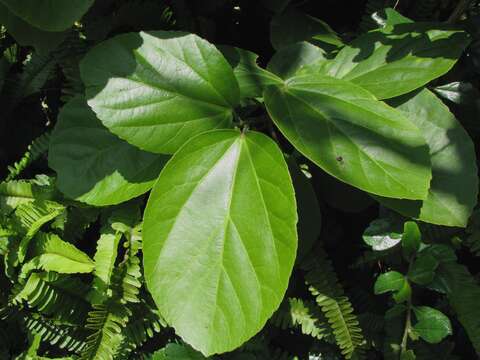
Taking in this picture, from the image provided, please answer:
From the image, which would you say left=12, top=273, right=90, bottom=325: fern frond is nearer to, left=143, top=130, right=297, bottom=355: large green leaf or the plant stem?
left=143, top=130, right=297, bottom=355: large green leaf

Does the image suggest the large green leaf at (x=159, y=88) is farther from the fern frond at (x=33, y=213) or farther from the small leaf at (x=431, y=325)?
the small leaf at (x=431, y=325)

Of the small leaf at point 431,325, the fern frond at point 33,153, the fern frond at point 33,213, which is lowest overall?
the small leaf at point 431,325

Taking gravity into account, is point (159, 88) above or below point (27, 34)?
below

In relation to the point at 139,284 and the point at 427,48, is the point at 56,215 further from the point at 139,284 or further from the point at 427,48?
the point at 427,48

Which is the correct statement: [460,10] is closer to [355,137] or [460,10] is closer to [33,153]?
[355,137]

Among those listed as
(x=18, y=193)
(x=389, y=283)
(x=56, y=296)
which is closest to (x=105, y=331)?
(x=56, y=296)

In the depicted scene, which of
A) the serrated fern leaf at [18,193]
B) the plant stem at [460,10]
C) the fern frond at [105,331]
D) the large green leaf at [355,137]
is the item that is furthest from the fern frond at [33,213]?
the plant stem at [460,10]
